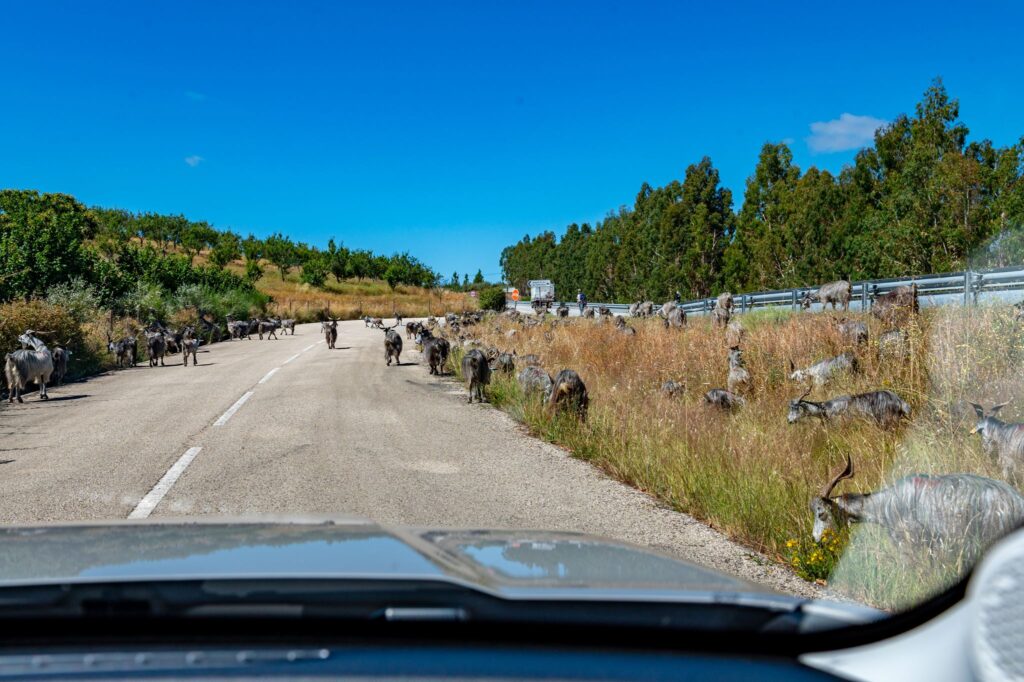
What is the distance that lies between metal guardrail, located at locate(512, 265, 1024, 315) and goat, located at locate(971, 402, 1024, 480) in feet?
24.0

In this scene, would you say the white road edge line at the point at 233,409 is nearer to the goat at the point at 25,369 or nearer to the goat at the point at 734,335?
the goat at the point at 25,369

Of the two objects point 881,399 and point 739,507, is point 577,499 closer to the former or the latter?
point 739,507

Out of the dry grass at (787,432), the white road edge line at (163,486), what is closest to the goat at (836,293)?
the dry grass at (787,432)

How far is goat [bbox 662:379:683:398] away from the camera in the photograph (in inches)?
487

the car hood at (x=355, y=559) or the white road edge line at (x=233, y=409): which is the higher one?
the car hood at (x=355, y=559)

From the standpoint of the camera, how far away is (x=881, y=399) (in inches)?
344

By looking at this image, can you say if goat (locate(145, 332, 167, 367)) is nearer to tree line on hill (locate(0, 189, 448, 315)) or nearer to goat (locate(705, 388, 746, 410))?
tree line on hill (locate(0, 189, 448, 315))

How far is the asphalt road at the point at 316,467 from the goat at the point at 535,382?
0.67 meters

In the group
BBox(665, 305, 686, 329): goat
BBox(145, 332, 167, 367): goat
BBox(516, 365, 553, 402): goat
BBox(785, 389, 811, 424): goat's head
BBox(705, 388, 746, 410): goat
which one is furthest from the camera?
BBox(145, 332, 167, 367): goat

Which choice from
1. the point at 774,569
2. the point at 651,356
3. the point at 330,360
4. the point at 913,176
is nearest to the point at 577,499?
the point at 774,569

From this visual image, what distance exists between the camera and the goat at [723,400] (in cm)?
1091

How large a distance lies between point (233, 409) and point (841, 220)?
34.5m

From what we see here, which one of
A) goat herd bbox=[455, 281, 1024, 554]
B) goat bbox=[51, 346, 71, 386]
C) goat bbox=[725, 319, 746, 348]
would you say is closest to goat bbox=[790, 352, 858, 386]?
goat herd bbox=[455, 281, 1024, 554]

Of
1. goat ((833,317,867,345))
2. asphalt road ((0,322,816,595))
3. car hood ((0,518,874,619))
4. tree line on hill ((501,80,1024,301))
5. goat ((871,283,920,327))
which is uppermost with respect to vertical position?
tree line on hill ((501,80,1024,301))
